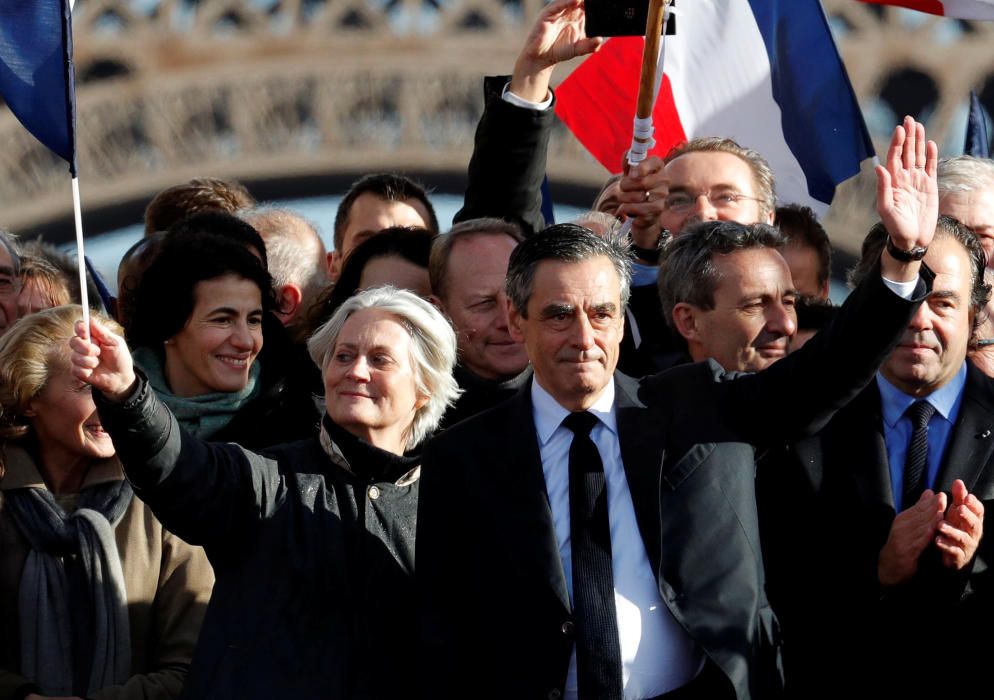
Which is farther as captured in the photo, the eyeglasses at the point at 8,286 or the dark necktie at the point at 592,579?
the eyeglasses at the point at 8,286

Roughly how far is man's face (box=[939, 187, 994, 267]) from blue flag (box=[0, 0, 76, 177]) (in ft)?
10.5

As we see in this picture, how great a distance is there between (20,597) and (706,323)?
2.32 meters

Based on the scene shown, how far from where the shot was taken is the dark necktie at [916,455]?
191 inches

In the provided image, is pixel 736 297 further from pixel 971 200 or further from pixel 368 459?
pixel 368 459

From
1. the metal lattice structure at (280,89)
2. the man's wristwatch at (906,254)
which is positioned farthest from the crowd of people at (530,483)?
the metal lattice structure at (280,89)

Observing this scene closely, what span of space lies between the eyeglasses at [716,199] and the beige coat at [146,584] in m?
2.25

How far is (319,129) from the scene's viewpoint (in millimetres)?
18219

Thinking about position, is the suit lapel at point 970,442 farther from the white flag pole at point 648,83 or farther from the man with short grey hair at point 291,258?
the man with short grey hair at point 291,258

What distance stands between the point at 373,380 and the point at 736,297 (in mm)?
1332

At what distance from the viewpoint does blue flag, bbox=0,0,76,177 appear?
4.59m

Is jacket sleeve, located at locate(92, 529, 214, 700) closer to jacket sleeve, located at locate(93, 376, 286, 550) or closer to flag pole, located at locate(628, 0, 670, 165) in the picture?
jacket sleeve, located at locate(93, 376, 286, 550)

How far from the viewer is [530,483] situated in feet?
14.6

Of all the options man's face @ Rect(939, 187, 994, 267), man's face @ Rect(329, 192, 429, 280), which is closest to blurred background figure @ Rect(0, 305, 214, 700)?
man's face @ Rect(329, 192, 429, 280)

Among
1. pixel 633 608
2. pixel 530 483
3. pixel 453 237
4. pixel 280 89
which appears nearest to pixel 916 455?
pixel 633 608
